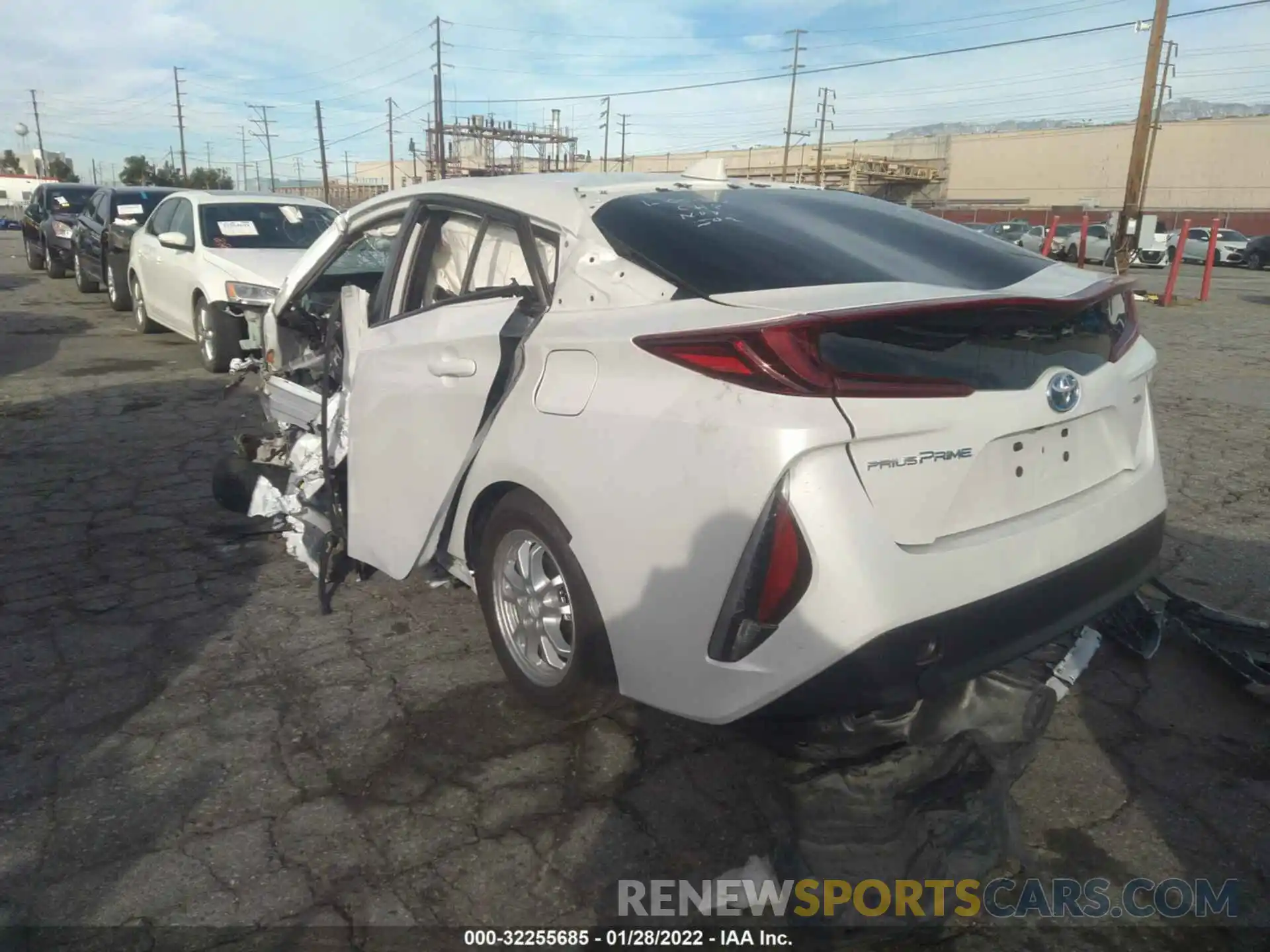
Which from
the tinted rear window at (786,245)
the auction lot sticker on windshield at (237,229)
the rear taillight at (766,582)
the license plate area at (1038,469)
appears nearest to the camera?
the rear taillight at (766,582)

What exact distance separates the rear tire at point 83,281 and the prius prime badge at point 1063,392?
1654cm

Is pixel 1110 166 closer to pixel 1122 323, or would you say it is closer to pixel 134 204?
pixel 134 204

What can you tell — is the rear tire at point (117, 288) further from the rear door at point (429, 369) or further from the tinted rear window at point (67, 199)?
the rear door at point (429, 369)

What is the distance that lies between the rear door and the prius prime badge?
4.89 feet

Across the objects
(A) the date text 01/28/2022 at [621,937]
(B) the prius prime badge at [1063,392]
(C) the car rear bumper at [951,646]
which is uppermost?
(B) the prius prime badge at [1063,392]

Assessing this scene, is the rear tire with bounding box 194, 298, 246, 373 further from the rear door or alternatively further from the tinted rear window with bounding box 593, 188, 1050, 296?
the tinted rear window with bounding box 593, 188, 1050, 296

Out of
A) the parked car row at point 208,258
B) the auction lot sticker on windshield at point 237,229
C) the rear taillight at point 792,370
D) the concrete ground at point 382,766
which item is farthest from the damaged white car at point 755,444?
the auction lot sticker on windshield at point 237,229

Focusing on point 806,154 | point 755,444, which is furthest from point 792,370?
point 806,154

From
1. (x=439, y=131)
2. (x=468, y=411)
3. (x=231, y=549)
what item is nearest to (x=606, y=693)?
(x=468, y=411)

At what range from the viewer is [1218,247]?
34562mm

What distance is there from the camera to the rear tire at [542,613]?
109 inches

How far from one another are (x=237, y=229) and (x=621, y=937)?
9310 millimetres

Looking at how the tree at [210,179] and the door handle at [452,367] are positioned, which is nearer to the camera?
the door handle at [452,367]

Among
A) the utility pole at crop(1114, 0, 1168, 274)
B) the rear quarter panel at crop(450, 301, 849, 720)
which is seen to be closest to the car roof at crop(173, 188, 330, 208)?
the rear quarter panel at crop(450, 301, 849, 720)
